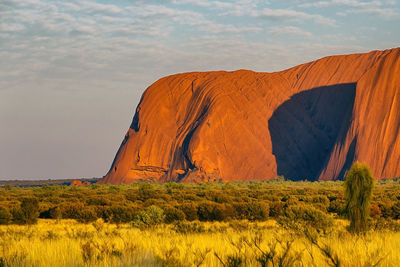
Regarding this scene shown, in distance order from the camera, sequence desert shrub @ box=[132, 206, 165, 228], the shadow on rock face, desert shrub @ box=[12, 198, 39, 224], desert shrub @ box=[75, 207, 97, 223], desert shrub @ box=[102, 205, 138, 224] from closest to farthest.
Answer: desert shrub @ box=[132, 206, 165, 228] < desert shrub @ box=[102, 205, 138, 224] < desert shrub @ box=[12, 198, 39, 224] < desert shrub @ box=[75, 207, 97, 223] < the shadow on rock face

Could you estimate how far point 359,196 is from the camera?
1362 cm

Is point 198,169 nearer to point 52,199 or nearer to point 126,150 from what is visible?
point 126,150

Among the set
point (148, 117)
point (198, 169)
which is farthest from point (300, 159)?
point (148, 117)

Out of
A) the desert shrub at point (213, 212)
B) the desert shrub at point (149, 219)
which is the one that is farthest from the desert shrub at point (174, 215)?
the desert shrub at point (213, 212)

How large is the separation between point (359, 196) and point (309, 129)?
280ft

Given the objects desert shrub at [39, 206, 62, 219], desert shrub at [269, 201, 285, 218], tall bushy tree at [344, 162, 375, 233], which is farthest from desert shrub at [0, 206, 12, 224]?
tall bushy tree at [344, 162, 375, 233]

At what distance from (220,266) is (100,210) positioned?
770 inches

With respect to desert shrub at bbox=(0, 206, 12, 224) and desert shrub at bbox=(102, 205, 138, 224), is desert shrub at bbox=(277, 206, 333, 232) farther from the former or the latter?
desert shrub at bbox=(0, 206, 12, 224)

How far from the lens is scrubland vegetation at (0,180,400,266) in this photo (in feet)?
25.7

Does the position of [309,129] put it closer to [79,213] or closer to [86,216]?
[79,213]

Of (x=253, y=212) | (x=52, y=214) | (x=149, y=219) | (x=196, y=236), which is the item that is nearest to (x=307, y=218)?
(x=149, y=219)

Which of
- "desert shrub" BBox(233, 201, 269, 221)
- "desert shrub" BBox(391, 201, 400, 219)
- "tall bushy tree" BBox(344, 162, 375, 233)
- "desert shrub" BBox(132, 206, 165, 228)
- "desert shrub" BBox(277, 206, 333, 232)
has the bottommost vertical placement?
"desert shrub" BBox(391, 201, 400, 219)

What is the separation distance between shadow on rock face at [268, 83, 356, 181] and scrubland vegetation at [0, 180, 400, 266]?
5546 cm

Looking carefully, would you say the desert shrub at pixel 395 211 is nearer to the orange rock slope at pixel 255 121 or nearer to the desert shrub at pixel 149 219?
the desert shrub at pixel 149 219
